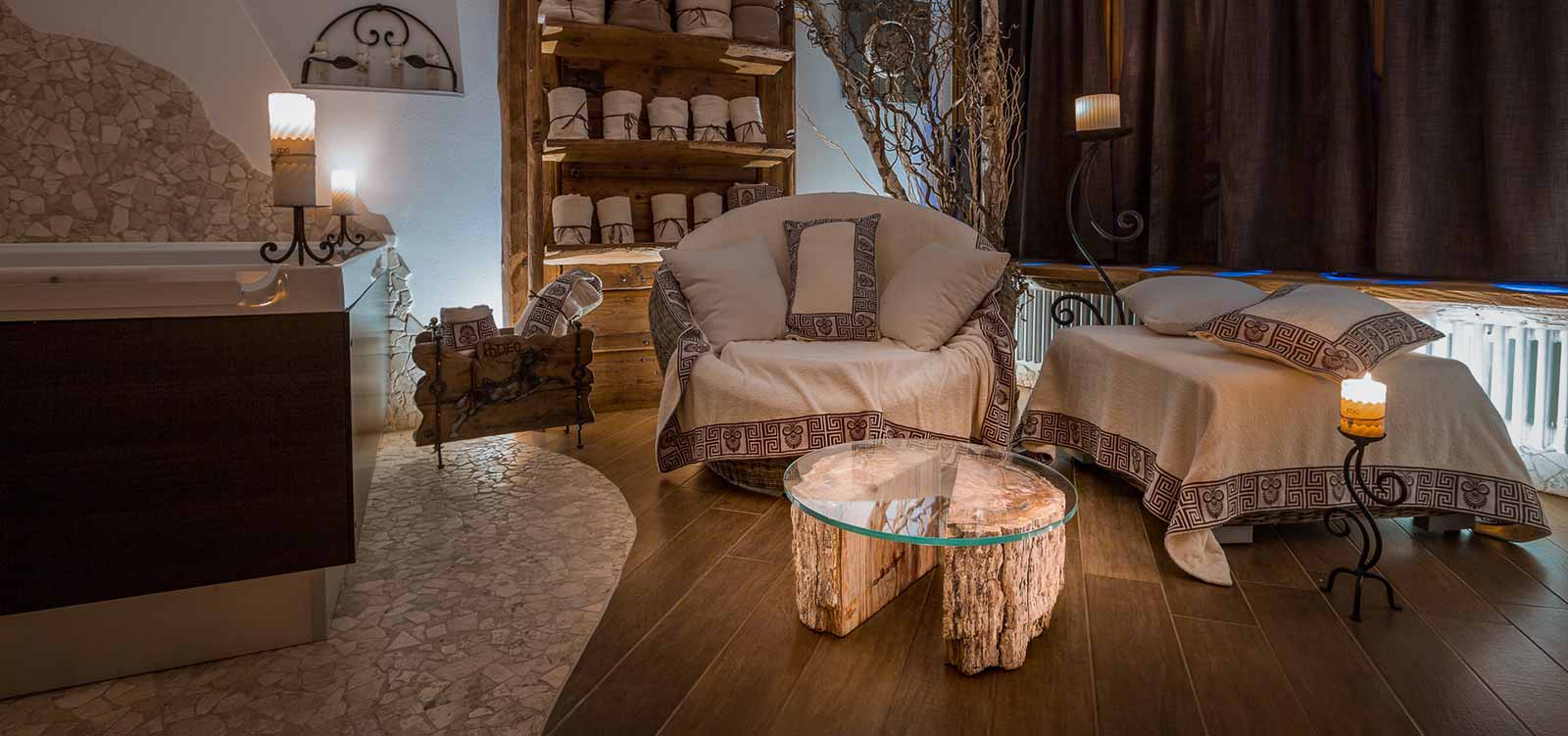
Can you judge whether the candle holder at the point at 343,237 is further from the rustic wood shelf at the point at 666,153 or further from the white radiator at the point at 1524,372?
the white radiator at the point at 1524,372

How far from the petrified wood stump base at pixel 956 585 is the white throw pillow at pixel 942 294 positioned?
3.25 ft

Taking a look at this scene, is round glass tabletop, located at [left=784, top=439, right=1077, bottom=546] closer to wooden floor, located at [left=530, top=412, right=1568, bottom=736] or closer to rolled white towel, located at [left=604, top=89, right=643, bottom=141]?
wooden floor, located at [left=530, top=412, right=1568, bottom=736]

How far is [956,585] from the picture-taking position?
5.17ft

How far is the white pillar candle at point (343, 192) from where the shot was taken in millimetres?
3229

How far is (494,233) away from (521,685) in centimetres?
269

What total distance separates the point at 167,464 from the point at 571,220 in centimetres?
241

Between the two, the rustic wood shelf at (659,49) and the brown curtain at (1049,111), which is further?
the brown curtain at (1049,111)

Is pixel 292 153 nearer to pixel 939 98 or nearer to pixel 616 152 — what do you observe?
pixel 616 152

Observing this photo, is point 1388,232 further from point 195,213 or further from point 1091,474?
point 195,213

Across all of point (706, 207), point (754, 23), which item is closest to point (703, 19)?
point (754, 23)

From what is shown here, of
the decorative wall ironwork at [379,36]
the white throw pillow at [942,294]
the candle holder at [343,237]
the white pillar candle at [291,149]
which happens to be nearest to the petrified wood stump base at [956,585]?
the white throw pillow at [942,294]

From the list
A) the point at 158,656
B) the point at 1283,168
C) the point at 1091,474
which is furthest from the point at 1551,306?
the point at 158,656

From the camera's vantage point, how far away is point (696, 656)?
1.66 metres

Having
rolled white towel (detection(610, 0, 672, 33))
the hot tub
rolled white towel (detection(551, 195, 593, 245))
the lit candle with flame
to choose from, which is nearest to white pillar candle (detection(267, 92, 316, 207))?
the hot tub
